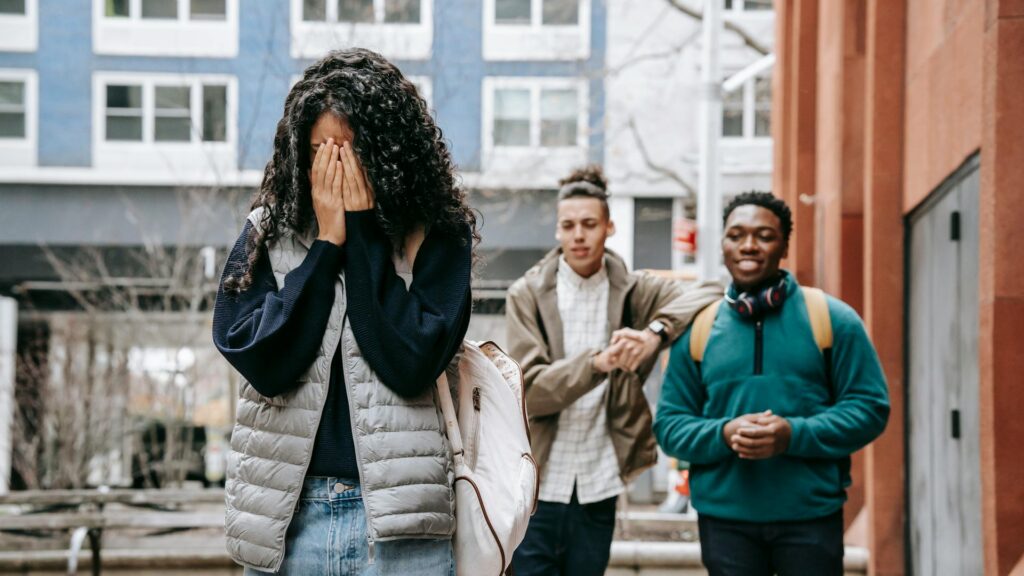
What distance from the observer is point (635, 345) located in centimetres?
539

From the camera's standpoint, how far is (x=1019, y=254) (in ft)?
18.6

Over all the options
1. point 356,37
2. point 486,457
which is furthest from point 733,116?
point 486,457

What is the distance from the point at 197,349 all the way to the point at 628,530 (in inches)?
452

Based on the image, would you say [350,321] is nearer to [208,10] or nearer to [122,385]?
[122,385]

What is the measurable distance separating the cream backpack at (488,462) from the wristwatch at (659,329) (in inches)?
66.4

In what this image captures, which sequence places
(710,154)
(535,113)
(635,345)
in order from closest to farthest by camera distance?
(635,345) → (710,154) → (535,113)

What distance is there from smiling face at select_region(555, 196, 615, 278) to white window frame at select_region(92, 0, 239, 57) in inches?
883

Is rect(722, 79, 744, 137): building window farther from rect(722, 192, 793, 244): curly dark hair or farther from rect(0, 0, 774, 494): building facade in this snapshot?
rect(722, 192, 793, 244): curly dark hair

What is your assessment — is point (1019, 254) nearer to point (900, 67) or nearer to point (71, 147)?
point (900, 67)

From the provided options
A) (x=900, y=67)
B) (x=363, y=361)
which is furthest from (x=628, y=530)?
(x=363, y=361)

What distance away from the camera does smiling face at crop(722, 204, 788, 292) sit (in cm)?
512

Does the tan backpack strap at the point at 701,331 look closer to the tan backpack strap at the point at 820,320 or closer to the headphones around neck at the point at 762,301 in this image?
the headphones around neck at the point at 762,301

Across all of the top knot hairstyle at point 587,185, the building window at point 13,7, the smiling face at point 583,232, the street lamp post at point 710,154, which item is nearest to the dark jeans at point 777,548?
the smiling face at point 583,232

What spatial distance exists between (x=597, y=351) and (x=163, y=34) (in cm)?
2415
